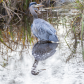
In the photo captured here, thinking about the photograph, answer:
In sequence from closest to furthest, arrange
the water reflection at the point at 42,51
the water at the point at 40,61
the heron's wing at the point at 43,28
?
1. the water at the point at 40,61
2. the water reflection at the point at 42,51
3. the heron's wing at the point at 43,28

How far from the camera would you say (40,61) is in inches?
116

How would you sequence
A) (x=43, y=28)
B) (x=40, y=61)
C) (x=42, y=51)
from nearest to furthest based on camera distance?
1. (x=40, y=61)
2. (x=42, y=51)
3. (x=43, y=28)

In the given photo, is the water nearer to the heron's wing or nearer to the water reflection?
the water reflection

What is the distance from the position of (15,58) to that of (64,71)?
2.99 feet

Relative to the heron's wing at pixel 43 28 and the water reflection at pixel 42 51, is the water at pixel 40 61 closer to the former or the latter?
the water reflection at pixel 42 51

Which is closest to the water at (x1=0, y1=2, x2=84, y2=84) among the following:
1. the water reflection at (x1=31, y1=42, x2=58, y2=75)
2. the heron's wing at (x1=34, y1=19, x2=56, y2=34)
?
the water reflection at (x1=31, y1=42, x2=58, y2=75)

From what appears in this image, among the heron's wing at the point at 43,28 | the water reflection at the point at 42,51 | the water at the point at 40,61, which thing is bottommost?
the water reflection at the point at 42,51

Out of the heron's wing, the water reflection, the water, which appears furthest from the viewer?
the heron's wing

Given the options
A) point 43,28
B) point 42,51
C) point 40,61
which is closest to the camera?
point 40,61

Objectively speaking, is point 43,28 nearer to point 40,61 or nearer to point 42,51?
point 42,51

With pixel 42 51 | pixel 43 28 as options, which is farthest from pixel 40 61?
pixel 43 28

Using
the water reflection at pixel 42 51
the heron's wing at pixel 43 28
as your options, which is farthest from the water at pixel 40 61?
the heron's wing at pixel 43 28

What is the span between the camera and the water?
Result: 2.28 meters

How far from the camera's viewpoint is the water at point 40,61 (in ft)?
7.49
